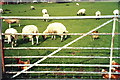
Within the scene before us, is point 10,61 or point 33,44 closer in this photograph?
point 10,61

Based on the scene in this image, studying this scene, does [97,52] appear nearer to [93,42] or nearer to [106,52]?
[106,52]

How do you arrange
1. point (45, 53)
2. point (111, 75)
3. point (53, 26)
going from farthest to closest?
point (53, 26) → point (45, 53) → point (111, 75)

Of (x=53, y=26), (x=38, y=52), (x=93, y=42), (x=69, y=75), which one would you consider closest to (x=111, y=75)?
(x=69, y=75)

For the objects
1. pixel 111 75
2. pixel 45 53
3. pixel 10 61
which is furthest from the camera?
pixel 45 53

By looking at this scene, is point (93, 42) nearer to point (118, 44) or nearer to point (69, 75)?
point (118, 44)

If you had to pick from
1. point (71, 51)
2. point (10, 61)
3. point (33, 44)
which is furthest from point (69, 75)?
point (33, 44)

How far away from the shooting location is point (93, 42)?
32.5 ft

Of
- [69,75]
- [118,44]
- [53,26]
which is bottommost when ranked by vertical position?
[69,75]

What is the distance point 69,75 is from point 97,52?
2.87m

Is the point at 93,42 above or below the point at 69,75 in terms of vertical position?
above

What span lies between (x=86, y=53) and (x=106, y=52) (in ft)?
2.71

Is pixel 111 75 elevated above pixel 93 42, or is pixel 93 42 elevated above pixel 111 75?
pixel 93 42

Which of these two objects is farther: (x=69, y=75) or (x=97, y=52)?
(x=97, y=52)

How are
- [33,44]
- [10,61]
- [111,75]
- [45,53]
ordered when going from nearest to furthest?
[111,75] < [10,61] < [45,53] < [33,44]
